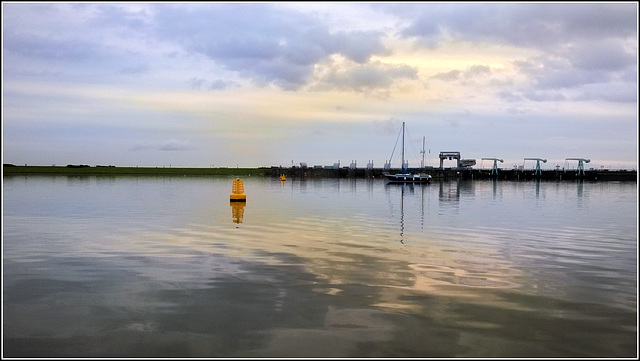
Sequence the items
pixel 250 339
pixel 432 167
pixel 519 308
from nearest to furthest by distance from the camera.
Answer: pixel 250 339, pixel 519 308, pixel 432 167

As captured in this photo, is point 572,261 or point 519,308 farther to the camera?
point 572,261

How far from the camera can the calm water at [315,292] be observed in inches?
376

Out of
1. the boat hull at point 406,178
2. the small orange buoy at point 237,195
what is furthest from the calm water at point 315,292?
the boat hull at point 406,178

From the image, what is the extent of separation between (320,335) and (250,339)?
138 cm

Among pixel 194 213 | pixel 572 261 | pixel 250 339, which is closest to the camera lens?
pixel 250 339

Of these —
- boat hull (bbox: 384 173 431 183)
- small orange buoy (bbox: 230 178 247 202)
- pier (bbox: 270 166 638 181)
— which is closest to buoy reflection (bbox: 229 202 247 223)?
small orange buoy (bbox: 230 178 247 202)

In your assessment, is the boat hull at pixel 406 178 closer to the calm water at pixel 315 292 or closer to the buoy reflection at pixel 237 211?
the buoy reflection at pixel 237 211

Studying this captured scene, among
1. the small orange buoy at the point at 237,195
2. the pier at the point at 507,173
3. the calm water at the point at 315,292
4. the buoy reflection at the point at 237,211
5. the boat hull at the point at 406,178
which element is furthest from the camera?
the pier at the point at 507,173

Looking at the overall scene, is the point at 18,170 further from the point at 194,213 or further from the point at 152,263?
the point at 152,263

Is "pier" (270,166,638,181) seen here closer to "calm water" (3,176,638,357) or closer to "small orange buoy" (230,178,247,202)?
"small orange buoy" (230,178,247,202)

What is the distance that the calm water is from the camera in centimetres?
955

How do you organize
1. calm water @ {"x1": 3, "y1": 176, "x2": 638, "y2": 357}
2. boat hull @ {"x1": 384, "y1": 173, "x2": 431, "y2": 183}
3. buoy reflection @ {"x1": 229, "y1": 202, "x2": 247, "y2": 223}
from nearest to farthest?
calm water @ {"x1": 3, "y1": 176, "x2": 638, "y2": 357}
buoy reflection @ {"x1": 229, "y1": 202, "x2": 247, "y2": 223}
boat hull @ {"x1": 384, "y1": 173, "x2": 431, "y2": 183}

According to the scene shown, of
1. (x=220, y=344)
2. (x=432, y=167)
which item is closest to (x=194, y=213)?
(x=220, y=344)

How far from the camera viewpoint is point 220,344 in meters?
9.44
